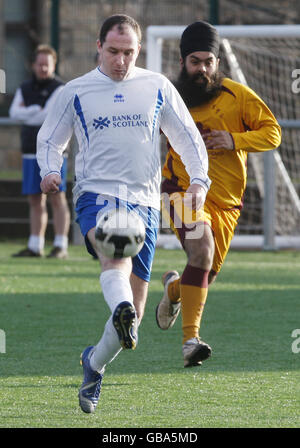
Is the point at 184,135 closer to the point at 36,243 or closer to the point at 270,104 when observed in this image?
the point at 36,243

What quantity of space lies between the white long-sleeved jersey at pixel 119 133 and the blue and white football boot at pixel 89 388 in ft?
2.52

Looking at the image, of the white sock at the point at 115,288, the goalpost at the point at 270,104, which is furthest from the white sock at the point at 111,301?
the goalpost at the point at 270,104

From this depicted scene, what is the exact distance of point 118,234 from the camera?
460 cm

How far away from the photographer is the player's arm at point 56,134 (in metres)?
5.18

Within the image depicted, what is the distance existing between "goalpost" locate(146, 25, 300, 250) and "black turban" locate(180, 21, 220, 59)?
583 cm

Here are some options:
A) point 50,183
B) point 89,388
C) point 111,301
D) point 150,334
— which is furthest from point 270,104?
point 111,301

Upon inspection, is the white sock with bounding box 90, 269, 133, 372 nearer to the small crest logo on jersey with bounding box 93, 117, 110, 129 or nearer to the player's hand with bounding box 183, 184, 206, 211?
the player's hand with bounding box 183, 184, 206, 211

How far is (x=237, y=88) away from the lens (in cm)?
650

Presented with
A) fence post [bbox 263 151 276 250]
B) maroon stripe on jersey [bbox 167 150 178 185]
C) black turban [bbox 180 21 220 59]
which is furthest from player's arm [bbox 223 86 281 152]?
fence post [bbox 263 151 276 250]

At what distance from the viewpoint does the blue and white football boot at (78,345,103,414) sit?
15.7ft

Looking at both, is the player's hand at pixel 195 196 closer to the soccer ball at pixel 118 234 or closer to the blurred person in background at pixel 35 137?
the soccer ball at pixel 118 234

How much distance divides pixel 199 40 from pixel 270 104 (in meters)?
9.03

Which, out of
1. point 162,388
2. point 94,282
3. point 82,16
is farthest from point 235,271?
point 82,16

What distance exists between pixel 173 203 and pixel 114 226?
5.78ft
